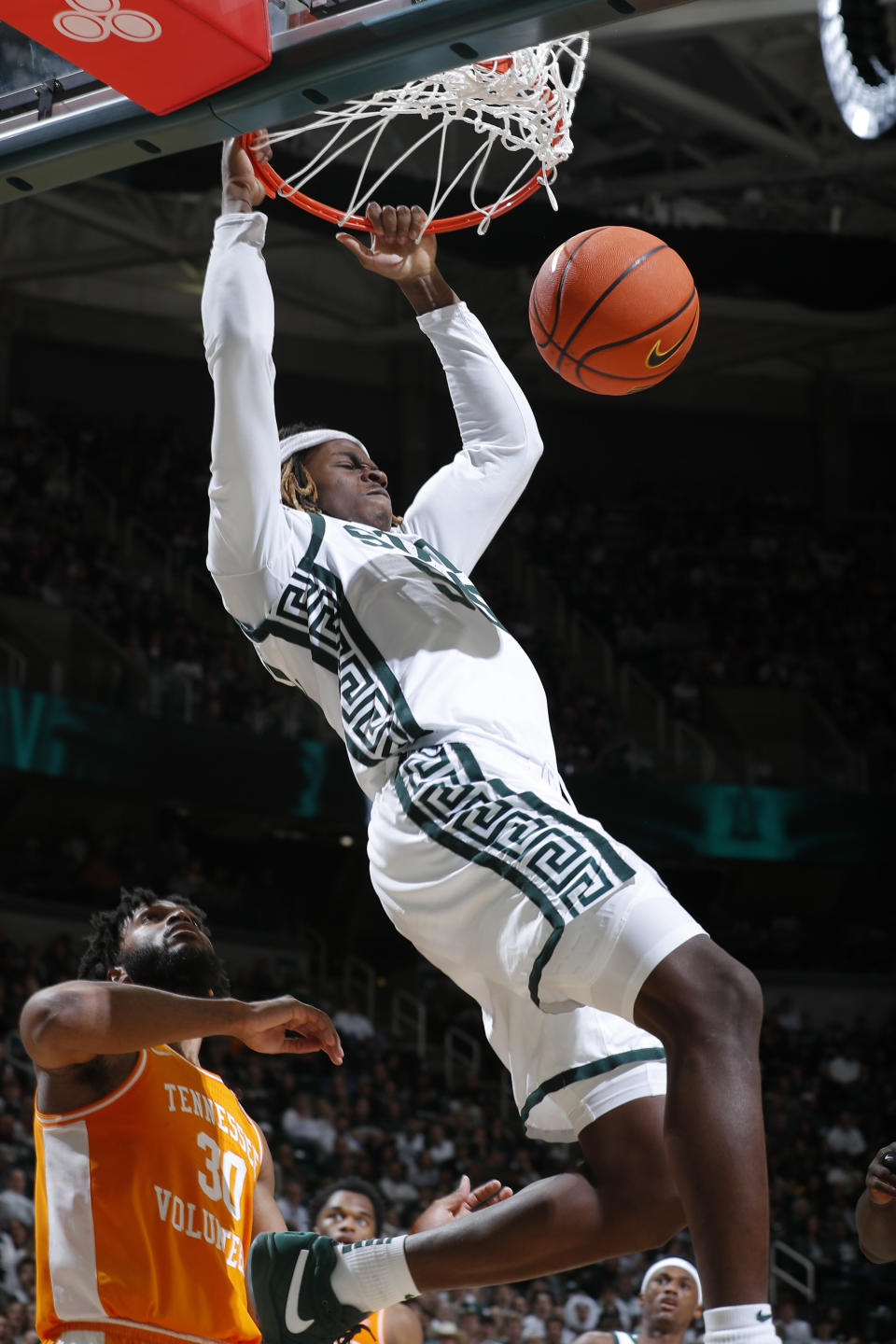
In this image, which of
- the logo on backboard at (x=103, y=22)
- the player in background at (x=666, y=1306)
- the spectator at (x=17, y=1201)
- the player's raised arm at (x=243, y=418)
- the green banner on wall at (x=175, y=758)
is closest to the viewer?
the logo on backboard at (x=103, y=22)

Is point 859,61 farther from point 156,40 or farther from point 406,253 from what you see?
point 156,40

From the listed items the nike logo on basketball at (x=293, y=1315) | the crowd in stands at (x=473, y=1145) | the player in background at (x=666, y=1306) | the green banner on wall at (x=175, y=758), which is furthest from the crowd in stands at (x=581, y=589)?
the nike logo on basketball at (x=293, y=1315)

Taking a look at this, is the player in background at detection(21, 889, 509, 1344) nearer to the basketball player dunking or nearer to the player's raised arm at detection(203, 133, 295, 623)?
the basketball player dunking

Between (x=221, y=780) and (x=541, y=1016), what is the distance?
1533cm

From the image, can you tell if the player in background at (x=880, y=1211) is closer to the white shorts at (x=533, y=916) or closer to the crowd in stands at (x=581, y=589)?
the white shorts at (x=533, y=916)

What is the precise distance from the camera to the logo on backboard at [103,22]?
9.64ft

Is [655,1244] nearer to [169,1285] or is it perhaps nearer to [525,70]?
[169,1285]

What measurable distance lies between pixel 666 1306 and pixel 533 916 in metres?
3.64

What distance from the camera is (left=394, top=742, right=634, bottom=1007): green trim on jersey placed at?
2789 mm

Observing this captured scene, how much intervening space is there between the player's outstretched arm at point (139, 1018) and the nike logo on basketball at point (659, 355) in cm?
170

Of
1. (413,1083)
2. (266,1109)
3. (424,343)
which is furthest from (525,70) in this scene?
(424,343)

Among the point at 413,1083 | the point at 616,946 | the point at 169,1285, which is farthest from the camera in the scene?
the point at 413,1083

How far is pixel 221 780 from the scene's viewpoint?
1819 centimetres

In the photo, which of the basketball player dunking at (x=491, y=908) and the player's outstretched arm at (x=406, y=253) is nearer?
the basketball player dunking at (x=491, y=908)
